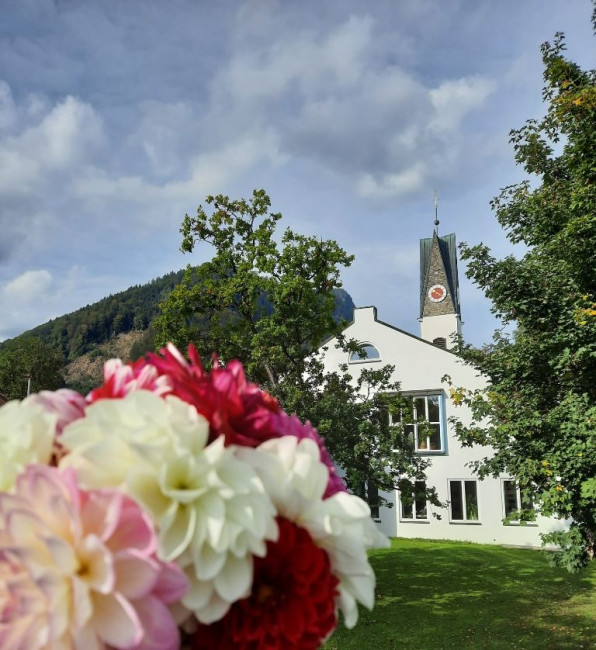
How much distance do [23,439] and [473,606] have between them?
1224cm

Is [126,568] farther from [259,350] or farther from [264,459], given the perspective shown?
[259,350]

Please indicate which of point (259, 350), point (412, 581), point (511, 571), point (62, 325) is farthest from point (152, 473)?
point (62, 325)

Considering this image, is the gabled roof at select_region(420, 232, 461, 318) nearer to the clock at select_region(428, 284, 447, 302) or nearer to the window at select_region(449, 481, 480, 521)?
the clock at select_region(428, 284, 447, 302)

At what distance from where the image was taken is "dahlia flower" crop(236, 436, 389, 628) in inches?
39.6

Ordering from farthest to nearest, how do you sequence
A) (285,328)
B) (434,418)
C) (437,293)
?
(437,293) < (434,418) < (285,328)

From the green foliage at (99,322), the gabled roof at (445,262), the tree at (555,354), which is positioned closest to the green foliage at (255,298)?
the tree at (555,354)

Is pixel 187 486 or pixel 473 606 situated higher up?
pixel 187 486

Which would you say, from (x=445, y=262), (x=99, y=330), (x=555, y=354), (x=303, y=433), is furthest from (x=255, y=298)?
(x=99, y=330)

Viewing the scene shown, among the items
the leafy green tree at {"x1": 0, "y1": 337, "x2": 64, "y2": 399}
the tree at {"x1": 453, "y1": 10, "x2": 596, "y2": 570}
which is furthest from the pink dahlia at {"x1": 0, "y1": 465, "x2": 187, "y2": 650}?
the leafy green tree at {"x1": 0, "y1": 337, "x2": 64, "y2": 399}

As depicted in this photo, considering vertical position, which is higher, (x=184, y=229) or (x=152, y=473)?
(x=184, y=229)

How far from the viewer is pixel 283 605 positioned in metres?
0.99

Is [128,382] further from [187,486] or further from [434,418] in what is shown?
[434,418]

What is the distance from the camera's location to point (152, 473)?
0.89m

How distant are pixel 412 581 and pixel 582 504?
22.3ft
